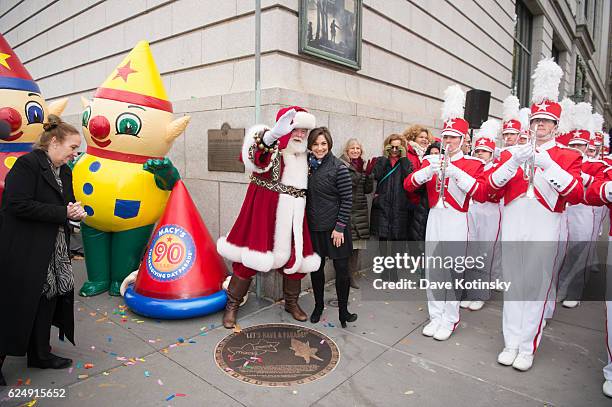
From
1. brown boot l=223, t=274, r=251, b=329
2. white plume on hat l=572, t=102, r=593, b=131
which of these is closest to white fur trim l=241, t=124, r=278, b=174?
brown boot l=223, t=274, r=251, b=329

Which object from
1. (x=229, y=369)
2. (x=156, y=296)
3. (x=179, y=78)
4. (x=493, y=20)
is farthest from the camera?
(x=493, y=20)

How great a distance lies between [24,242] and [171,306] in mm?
1444

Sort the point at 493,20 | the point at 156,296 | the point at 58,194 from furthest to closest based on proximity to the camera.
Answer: the point at 493,20, the point at 156,296, the point at 58,194

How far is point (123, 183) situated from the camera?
4258 millimetres

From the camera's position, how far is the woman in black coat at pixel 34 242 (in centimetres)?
275

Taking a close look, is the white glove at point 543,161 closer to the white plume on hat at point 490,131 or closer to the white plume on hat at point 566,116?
the white plume on hat at point 566,116

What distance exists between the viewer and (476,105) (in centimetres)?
686

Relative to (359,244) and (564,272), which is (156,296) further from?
(564,272)

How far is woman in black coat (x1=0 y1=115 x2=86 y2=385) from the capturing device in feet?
9.03

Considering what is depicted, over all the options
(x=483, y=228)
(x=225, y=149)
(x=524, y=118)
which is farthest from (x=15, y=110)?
(x=524, y=118)

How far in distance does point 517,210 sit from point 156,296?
3293 mm

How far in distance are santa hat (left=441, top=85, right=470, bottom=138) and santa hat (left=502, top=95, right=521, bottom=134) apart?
2.34 meters

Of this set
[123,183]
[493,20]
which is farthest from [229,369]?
[493,20]

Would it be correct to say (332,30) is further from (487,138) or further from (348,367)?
(348,367)
